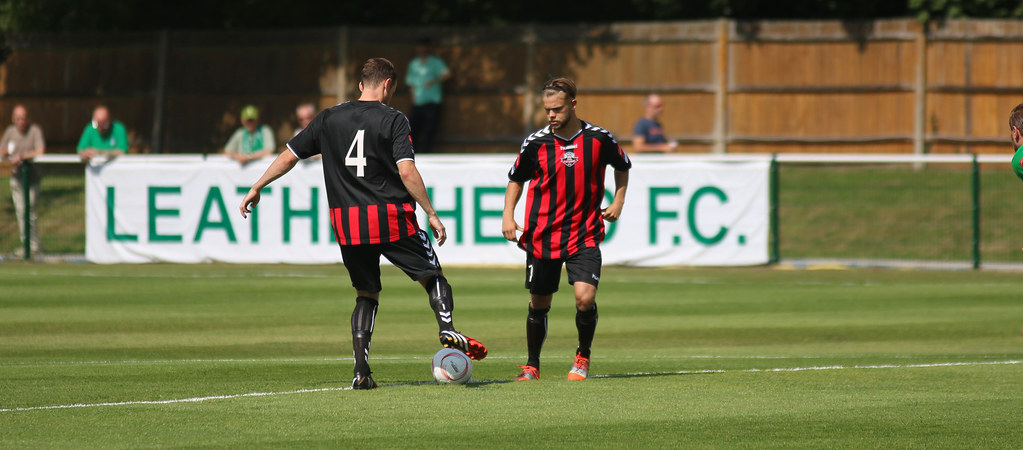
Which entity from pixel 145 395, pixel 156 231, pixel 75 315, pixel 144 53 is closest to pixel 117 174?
pixel 156 231

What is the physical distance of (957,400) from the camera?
7.48m

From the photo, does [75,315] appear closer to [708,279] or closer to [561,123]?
[561,123]

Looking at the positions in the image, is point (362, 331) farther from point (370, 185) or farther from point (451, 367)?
point (370, 185)

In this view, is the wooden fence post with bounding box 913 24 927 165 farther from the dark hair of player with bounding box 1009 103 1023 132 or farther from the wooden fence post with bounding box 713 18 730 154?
the dark hair of player with bounding box 1009 103 1023 132

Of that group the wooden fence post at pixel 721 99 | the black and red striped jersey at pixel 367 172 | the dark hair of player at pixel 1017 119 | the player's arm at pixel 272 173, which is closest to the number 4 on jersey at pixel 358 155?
the black and red striped jersey at pixel 367 172

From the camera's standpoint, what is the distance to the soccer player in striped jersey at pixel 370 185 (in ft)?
24.9

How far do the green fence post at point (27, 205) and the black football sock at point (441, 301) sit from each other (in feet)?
40.6

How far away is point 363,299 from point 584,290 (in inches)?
54.9

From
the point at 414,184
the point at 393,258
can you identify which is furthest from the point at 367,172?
the point at 393,258

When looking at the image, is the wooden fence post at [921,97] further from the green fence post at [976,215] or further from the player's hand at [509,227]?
the player's hand at [509,227]

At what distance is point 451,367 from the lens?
7.93m

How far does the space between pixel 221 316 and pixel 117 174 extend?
21.2ft

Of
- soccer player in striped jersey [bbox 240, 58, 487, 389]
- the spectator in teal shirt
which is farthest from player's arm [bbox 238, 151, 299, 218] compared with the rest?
the spectator in teal shirt

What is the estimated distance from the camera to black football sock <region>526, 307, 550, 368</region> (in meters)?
8.45
